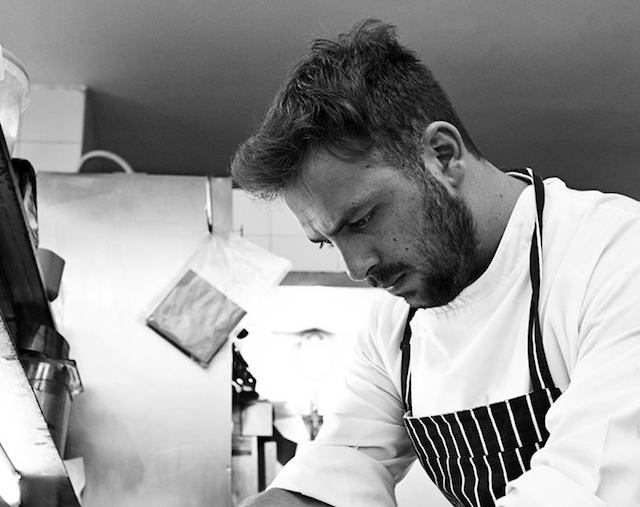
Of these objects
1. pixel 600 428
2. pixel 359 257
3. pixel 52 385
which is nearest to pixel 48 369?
pixel 52 385

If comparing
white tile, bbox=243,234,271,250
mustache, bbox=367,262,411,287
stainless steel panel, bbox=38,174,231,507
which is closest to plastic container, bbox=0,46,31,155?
mustache, bbox=367,262,411,287

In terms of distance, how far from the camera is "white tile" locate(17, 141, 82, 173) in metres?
2.84

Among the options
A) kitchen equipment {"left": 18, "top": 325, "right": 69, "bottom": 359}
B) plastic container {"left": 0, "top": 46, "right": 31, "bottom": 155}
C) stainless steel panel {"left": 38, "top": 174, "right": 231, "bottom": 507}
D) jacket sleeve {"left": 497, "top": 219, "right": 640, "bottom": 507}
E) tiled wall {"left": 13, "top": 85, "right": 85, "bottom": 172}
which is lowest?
stainless steel panel {"left": 38, "top": 174, "right": 231, "bottom": 507}

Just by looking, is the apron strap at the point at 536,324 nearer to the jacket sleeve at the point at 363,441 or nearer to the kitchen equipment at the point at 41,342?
the jacket sleeve at the point at 363,441

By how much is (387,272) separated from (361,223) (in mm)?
89

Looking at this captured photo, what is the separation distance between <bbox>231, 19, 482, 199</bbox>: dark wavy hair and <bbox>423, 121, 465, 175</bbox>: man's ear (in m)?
0.02

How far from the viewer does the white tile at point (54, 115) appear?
2883 mm

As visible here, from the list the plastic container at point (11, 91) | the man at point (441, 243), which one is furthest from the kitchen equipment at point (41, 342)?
the man at point (441, 243)

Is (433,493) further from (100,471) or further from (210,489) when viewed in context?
(100,471)

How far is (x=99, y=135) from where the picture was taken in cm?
325

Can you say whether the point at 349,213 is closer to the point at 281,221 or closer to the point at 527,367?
the point at 527,367

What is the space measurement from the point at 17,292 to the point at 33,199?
6.7 inches

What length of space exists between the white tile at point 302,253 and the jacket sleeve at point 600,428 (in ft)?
6.33

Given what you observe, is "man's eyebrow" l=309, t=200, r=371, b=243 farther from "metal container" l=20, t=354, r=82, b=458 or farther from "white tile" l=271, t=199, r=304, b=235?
"white tile" l=271, t=199, r=304, b=235
